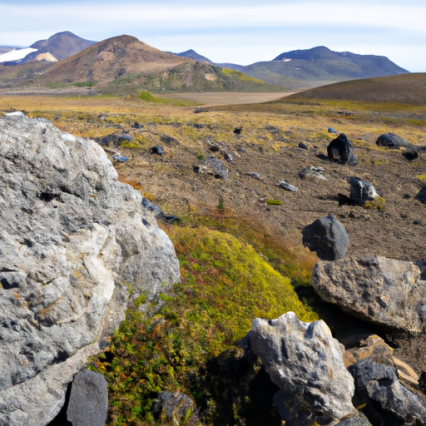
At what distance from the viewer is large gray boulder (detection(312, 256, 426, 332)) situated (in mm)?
13391

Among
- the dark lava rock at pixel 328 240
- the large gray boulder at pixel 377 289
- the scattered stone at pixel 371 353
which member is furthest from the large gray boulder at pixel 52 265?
the dark lava rock at pixel 328 240

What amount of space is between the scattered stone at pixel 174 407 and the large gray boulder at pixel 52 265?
7.33 feet

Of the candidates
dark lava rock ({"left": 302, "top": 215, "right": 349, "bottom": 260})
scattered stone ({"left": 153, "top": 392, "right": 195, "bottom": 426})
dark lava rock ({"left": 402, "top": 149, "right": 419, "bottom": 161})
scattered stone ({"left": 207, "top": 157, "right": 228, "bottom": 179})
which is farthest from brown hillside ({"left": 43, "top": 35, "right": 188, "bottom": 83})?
scattered stone ({"left": 153, "top": 392, "right": 195, "bottom": 426})

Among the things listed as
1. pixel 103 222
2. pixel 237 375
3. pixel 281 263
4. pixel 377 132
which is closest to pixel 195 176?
pixel 281 263

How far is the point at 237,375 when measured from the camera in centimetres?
964

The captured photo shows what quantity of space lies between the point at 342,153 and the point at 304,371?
2845 cm

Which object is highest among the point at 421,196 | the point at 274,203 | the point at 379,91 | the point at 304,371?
the point at 379,91

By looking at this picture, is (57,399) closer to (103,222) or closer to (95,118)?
(103,222)

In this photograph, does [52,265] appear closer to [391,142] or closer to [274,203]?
[274,203]

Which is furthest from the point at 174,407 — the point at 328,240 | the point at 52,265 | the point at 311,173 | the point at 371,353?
the point at 311,173

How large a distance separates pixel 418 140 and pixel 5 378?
52.8 m

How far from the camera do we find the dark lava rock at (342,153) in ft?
110

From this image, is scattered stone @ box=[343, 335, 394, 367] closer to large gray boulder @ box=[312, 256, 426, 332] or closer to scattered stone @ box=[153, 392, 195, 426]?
large gray boulder @ box=[312, 256, 426, 332]

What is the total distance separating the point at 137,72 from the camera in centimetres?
15650
